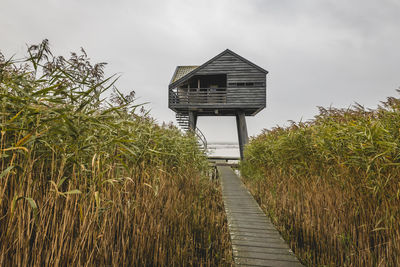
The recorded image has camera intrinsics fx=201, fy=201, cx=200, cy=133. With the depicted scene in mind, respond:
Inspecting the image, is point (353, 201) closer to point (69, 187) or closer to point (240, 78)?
point (69, 187)

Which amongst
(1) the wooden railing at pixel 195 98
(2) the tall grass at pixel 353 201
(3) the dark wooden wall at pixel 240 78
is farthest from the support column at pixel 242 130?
(2) the tall grass at pixel 353 201

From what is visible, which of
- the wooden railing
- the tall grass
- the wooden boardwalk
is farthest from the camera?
the wooden railing

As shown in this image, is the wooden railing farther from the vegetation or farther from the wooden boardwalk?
the vegetation

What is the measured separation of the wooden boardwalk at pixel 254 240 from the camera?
235cm

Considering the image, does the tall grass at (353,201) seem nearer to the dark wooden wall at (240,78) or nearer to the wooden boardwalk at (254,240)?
the wooden boardwalk at (254,240)

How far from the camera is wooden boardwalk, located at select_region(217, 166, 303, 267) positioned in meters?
2.35

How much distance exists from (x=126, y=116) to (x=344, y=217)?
3.26 metres

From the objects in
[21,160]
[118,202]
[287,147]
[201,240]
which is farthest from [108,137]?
[287,147]

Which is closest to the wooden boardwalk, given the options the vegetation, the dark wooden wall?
the vegetation

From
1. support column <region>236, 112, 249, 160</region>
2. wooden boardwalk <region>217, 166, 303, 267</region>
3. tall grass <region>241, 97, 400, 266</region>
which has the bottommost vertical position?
wooden boardwalk <region>217, 166, 303, 267</region>

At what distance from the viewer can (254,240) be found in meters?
2.83

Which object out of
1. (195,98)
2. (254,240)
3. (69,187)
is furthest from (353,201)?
(195,98)

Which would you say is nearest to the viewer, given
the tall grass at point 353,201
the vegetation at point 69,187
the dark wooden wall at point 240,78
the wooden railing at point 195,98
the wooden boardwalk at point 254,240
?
the vegetation at point 69,187

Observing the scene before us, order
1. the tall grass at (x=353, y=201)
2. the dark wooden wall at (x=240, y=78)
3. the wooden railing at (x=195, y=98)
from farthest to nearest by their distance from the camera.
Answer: the wooden railing at (x=195, y=98) → the dark wooden wall at (x=240, y=78) → the tall grass at (x=353, y=201)
